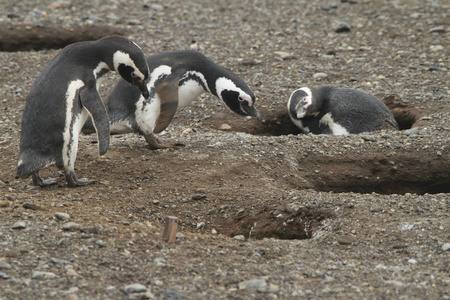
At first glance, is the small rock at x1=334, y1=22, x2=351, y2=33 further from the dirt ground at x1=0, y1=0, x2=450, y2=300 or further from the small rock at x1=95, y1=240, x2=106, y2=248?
the small rock at x1=95, y1=240, x2=106, y2=248

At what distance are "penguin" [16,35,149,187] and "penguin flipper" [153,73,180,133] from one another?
0.29m

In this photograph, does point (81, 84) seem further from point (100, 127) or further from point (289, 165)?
point (289, 165)

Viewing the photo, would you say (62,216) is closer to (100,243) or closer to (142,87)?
(100,243)

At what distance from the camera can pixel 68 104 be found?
3.78m

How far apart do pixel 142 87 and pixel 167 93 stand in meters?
0.24

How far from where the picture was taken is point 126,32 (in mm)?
7469

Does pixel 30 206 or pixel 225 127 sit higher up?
pixel 30 206

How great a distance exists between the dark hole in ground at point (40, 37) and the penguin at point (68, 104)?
336 cm

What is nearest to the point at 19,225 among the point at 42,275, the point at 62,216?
the point at 62,216

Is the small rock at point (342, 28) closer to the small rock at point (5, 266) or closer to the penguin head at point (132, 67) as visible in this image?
the penguin head at point (132, 67)

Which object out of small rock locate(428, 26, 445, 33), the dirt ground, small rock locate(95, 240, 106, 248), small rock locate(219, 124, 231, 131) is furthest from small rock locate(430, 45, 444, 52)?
small rock locate(95, 240, 106, 248)

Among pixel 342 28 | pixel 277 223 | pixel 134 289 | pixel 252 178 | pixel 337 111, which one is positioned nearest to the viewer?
pixel 134 289

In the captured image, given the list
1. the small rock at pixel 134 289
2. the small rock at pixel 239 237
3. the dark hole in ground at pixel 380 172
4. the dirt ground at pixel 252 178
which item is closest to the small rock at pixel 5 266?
the dirt ground at pixel 252 178

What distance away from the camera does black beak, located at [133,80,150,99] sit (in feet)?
13.4
